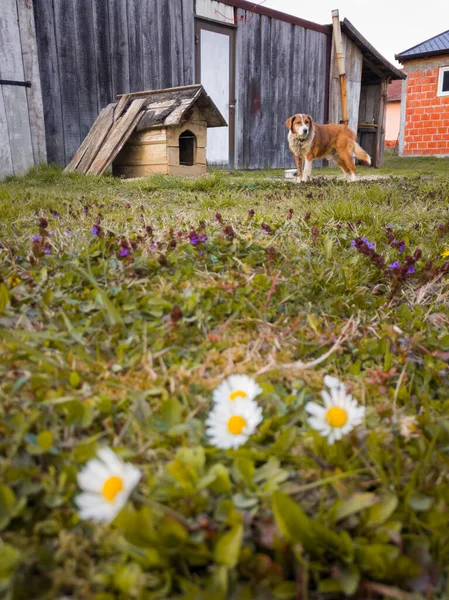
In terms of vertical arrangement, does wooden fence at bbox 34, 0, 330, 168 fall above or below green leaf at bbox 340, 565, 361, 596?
above

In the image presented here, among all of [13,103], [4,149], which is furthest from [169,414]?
[13,103]

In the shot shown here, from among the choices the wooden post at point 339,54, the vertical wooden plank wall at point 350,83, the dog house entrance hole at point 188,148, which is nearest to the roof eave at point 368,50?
the vertical wooden plank wall at point 350,83

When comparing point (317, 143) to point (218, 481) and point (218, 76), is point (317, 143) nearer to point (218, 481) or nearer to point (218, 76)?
point (218, 76)

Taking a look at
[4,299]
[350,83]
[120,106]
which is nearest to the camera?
[4,299]

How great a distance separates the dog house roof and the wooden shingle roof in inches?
544

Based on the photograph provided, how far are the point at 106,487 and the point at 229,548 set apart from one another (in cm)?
21

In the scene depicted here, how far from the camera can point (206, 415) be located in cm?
114

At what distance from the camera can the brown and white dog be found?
8094mm

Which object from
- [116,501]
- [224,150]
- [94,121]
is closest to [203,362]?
[116,501]

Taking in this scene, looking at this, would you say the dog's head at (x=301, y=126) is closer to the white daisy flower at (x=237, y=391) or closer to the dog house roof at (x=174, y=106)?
the dog house roof at (x=174, y=106)

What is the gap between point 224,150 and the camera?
1048 cm

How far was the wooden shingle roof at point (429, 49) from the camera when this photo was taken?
17.1 metres

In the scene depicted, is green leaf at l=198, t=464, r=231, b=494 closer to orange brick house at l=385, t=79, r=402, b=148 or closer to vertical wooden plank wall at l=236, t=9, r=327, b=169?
vertical wooden plank wall at l=236, t=9, r=327, b=169

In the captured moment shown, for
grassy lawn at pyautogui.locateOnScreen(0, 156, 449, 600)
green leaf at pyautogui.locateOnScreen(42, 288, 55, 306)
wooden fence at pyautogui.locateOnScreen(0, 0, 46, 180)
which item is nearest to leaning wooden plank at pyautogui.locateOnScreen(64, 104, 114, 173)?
wooden fence at pyautogui.locateOnScreen(0, 0, 46, 180)
